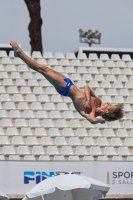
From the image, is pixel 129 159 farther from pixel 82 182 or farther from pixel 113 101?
pixel 82 182

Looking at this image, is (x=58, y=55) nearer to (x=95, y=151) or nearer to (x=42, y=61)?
(x=42, y=61)

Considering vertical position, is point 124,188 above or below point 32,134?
below

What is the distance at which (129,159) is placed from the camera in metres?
17.7

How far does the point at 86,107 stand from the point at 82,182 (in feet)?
11.2

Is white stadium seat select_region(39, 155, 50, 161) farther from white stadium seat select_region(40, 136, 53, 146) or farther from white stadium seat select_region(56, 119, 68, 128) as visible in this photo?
white stadium seat select_region(56, 119, 68, 128)

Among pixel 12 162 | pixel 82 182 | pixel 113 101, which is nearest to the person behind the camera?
pixel 82 182

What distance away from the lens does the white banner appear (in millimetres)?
15562

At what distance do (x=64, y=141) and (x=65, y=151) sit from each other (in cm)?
40

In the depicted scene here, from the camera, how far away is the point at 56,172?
15922 mm

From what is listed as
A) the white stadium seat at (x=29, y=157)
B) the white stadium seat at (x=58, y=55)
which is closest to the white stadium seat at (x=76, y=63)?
the white stadium seat at (x=58, y=55)

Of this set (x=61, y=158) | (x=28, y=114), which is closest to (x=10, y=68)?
(x=28, y=114)

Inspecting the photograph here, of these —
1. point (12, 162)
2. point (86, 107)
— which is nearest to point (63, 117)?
point (12, 162)

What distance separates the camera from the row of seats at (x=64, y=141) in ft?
57.5

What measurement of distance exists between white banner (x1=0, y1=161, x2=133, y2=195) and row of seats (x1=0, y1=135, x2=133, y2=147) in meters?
1.82
